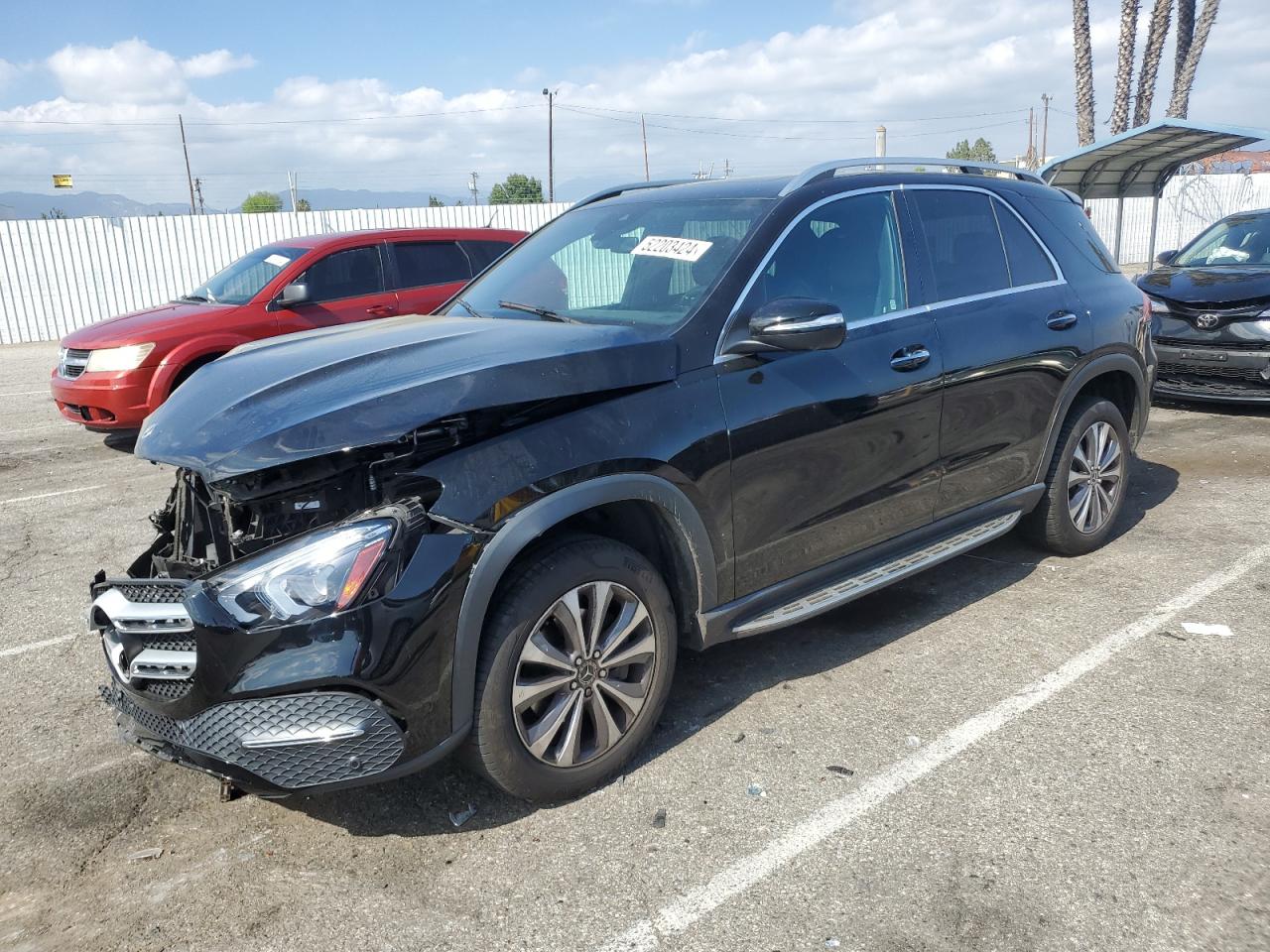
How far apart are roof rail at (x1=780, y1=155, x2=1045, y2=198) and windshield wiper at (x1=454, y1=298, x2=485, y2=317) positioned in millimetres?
1287

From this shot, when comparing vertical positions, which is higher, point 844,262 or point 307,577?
point 844,262

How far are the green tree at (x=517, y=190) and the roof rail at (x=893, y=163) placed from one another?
67946 mm

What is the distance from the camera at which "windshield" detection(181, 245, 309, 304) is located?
902 centimetres

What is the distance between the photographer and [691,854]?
2.83m

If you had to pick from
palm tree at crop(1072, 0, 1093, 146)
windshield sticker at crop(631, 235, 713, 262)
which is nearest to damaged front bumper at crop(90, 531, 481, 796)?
windshield sticker at crop(631, 235, 713, 262)

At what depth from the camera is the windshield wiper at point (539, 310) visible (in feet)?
12.1

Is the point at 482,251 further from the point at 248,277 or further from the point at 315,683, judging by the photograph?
the point at 315,683

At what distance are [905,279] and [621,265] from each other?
1.16m

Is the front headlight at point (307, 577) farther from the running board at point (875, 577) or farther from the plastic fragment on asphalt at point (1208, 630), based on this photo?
the plastic fragment on asphalt at point (1208, 630)

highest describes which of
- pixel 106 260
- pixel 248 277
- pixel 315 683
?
pixel 106 260

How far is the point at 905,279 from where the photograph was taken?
13.2ft

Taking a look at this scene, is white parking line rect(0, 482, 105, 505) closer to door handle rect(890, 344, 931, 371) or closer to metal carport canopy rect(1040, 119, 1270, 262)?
door handle rect(890, 344, 931, 371)

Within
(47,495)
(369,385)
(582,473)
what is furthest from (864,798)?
(47,495)

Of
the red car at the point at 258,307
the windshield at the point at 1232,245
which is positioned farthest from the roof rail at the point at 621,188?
the windshield at the point at 1232,245
